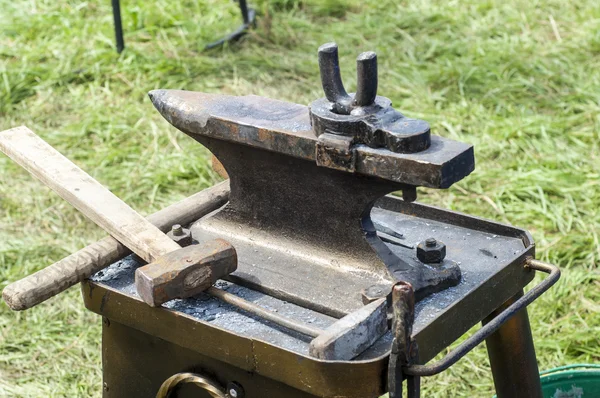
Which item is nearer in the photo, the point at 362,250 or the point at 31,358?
the point at 362,250

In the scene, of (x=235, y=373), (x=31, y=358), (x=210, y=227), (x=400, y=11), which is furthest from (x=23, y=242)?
(x=400, y=11)

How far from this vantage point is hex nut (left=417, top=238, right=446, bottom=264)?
2.01 metres

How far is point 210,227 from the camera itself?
2.23 m

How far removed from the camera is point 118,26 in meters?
5.03

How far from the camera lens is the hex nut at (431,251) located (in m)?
2.01

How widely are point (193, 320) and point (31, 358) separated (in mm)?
1638

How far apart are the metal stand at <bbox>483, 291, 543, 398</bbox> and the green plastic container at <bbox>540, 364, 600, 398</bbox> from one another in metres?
0.36

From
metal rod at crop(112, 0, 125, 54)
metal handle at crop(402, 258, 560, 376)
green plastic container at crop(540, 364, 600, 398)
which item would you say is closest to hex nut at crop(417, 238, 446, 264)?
metal handle at crop(402, 258, 560, 376)

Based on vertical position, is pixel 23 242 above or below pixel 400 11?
below

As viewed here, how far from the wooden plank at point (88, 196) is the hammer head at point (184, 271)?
100 millimetres

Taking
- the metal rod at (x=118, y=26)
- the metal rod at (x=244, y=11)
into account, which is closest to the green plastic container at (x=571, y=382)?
the metal rod at (x=118, y=26)

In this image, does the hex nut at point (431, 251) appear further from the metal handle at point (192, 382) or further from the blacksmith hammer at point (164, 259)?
the metal handle at point (192, 382)

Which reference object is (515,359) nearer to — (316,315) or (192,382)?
(316,315)

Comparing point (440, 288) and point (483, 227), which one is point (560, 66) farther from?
point (440, 288)
